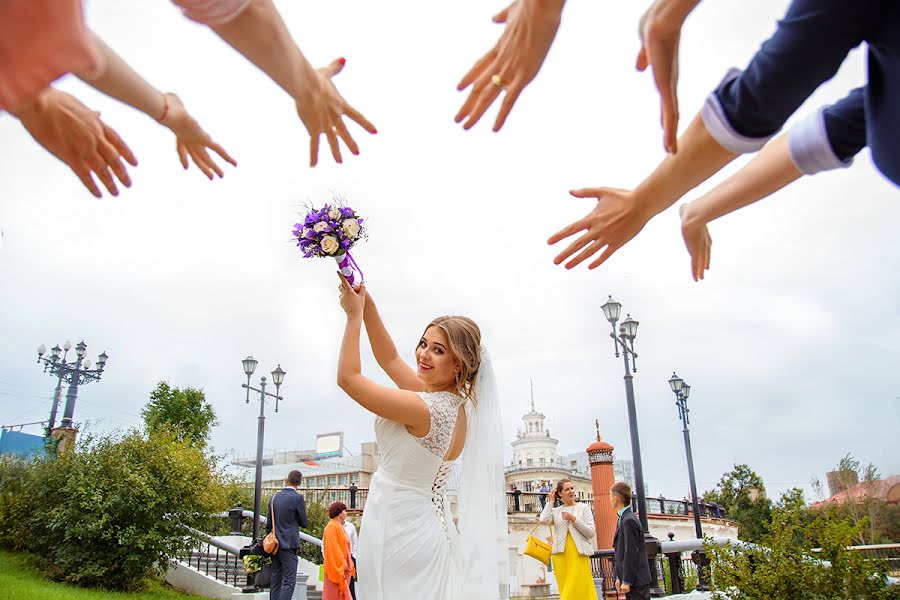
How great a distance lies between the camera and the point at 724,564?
239 inches

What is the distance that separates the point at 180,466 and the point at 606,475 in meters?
10.5

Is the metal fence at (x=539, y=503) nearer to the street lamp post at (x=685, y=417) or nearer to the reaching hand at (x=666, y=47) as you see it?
the street lamp post at (x=685, y=417)

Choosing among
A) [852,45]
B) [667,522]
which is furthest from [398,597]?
[667,522]

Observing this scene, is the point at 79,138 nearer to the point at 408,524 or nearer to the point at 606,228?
the point at 606,228

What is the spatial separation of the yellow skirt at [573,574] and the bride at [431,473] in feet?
16.7

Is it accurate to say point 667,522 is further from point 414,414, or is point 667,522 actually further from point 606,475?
point 414,414

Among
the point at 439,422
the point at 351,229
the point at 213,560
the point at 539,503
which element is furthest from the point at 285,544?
the point at 539,503

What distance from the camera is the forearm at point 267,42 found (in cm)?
133

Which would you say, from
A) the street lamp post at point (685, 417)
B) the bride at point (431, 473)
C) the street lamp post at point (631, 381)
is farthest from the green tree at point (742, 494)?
the bride at point (431, 473)

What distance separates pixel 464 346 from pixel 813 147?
2.51 m

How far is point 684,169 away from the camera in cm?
139

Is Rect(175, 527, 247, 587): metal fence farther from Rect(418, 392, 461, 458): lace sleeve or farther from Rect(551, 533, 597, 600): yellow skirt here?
Rect(418, 392, 461, 458): lace sleeve

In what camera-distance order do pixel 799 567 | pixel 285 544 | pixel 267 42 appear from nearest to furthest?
pixel 267 42 < pixel 799 567 < pixel 285 544

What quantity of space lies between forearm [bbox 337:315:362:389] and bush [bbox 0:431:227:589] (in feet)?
37.6
